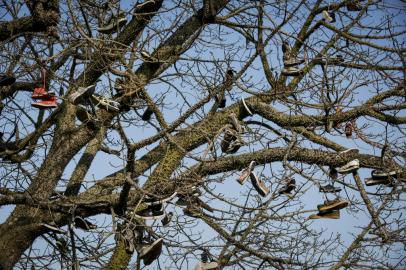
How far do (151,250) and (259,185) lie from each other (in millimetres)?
1332

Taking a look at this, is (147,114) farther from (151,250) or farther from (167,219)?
(151,250)

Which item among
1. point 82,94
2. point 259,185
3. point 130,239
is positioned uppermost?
point 82,94

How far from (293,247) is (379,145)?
1.91 metres

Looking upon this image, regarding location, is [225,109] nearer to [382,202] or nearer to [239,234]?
[239,234]

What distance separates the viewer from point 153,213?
15.1ft

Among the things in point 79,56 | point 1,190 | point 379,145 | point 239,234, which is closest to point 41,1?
point 79,56

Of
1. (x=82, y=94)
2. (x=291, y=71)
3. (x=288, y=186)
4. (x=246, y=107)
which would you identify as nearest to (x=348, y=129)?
(x=291, y=71)

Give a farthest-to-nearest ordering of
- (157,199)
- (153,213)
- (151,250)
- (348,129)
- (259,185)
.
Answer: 1. (348,129)
2. (259,185)
3. (153,213)
4. (157,199)
5. (151,250)

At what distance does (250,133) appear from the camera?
5.03 meters

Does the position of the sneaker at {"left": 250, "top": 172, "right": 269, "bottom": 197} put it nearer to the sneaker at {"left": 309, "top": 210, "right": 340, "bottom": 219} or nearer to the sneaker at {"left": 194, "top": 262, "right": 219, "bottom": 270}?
the sneaker at {"left": 309, "top": 210, "right": 340, "bottom": 219}

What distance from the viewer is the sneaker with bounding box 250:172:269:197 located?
195 inches

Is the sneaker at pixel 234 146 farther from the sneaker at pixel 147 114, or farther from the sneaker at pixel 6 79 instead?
the sneaker at pixel 6 79

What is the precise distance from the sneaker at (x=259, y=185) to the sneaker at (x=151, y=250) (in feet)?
3.90

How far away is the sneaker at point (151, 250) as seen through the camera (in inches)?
171
